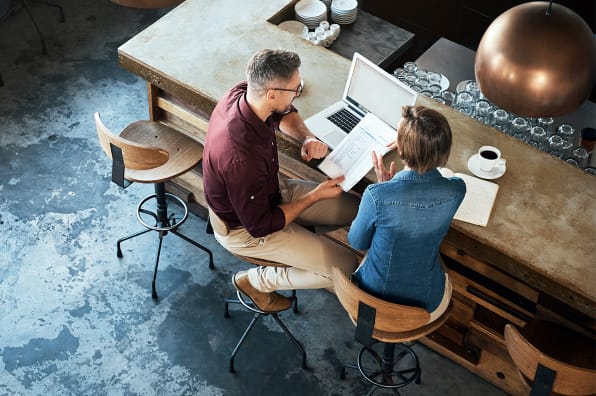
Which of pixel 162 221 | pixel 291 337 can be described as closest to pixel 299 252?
pixel 291 337

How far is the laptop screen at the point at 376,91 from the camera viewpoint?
3.64m

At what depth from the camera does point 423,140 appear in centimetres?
296

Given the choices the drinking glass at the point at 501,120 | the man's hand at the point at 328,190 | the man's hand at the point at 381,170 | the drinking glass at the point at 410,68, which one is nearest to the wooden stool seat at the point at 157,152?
the man's hand at the point at 328,190

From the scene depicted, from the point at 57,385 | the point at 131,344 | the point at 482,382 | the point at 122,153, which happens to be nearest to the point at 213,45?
the point at 122,153

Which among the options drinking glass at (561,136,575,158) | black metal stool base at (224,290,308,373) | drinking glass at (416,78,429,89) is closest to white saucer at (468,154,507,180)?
drinking glass at (561,136,575,158)

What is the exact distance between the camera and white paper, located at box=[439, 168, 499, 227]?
337 centimetres

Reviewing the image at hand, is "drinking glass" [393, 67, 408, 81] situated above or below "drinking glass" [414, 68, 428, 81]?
below

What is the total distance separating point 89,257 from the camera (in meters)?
4.47

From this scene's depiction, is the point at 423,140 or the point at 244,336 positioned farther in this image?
the point at 244,336

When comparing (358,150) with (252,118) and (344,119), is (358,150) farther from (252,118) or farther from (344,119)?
(252,118)

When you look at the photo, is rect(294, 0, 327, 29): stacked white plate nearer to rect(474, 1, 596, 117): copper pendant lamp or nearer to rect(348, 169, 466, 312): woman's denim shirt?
rect(348, 169, 466, 312): woman's denim shirt

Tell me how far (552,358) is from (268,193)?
1.31m

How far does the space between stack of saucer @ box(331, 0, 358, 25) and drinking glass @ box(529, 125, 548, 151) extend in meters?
1.44

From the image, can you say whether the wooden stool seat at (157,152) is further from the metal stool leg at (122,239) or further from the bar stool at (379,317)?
the bar stool at (379,317)
